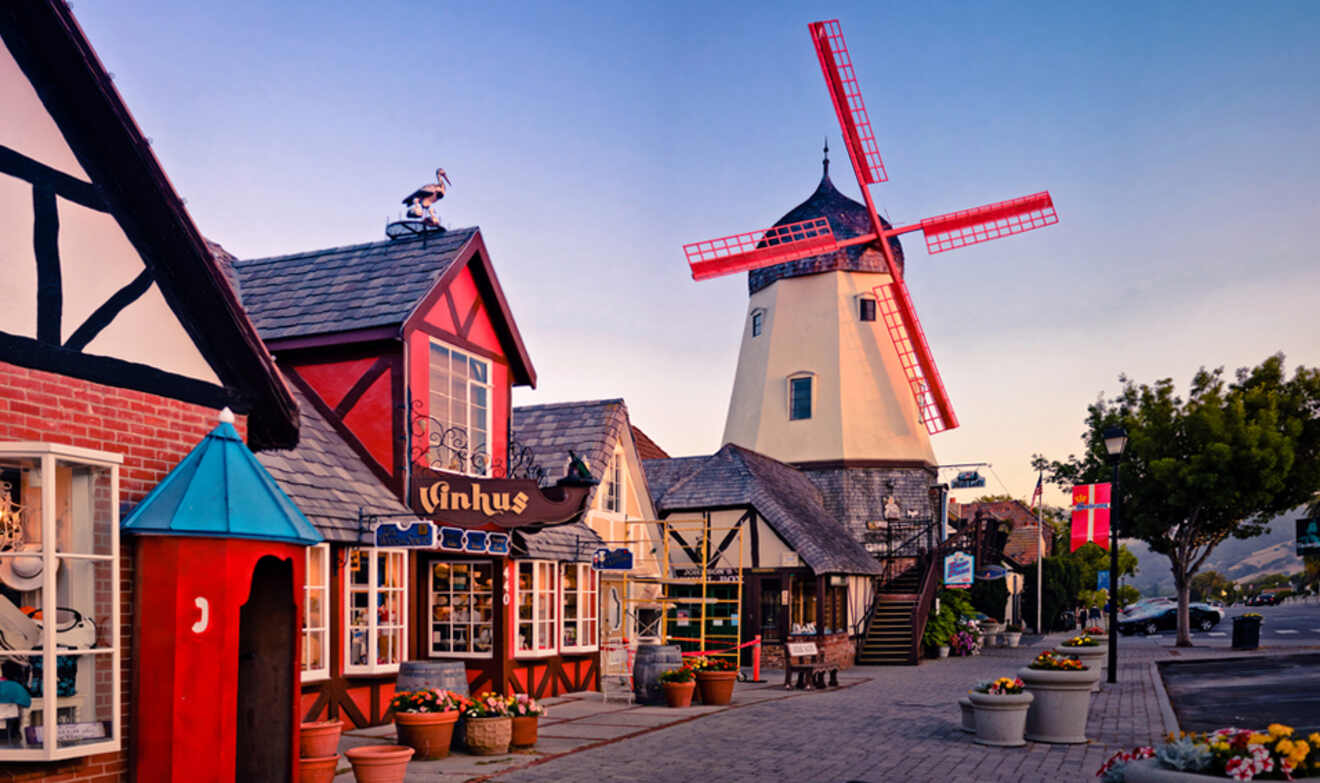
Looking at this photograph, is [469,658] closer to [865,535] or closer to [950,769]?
[950,769]

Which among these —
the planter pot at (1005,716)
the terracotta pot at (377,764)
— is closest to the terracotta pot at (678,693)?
the planter pot at (1005,716)

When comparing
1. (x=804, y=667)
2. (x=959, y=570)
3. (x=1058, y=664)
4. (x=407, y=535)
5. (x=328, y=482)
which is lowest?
(x=804, y=667)

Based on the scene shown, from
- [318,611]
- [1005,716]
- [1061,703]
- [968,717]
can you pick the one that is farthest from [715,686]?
[318,611]

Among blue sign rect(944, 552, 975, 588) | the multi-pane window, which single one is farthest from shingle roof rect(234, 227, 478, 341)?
the multi-pane window

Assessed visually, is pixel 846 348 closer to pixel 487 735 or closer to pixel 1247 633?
pixel 1247 633

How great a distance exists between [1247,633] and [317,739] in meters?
28.8

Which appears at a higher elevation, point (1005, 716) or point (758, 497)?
point (758, 497)

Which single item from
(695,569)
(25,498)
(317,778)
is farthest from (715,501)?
(25,498)

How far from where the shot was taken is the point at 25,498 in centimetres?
762

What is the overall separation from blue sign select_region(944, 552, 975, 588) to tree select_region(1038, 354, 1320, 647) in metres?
5.84

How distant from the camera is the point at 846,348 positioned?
37.3m

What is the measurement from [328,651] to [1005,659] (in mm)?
22532

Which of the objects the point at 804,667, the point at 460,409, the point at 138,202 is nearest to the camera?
the point at 138,202

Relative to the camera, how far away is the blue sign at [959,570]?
3103 cm
